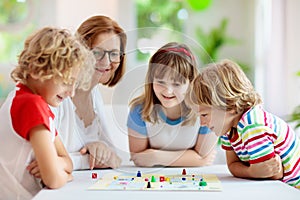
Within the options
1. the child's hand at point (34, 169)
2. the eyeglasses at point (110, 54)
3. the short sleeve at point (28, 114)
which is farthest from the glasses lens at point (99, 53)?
the child's hand at point (34, 169)

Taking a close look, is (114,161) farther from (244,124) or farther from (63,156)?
(244,124)

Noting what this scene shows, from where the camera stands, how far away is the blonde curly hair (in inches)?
47.3

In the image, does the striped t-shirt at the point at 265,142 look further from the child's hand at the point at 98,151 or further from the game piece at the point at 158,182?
the child's hand at the point at 98,151

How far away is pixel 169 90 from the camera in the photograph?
Result: 1.36 m

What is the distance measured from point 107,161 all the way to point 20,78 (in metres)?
0.37

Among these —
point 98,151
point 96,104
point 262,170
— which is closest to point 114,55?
point 96,104

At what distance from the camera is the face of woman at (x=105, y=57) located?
1.37m

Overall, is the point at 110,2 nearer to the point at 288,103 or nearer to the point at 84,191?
the point at 288,103

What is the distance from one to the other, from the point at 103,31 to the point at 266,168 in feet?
1.93

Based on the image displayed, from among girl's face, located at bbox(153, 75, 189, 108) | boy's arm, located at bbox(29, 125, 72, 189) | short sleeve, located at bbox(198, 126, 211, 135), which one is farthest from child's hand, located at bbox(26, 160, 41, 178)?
short sleeve, located at bbox(198, 126, 211, 135)

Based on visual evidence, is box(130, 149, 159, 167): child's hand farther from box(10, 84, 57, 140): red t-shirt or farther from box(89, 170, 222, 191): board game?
box(10, 84, 57, 140): red t-shirt

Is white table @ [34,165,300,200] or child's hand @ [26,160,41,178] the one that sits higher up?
child's hand @ [26,160,41,178]

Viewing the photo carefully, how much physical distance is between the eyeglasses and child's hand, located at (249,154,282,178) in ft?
1.54

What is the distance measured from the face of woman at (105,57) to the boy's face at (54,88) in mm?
124
